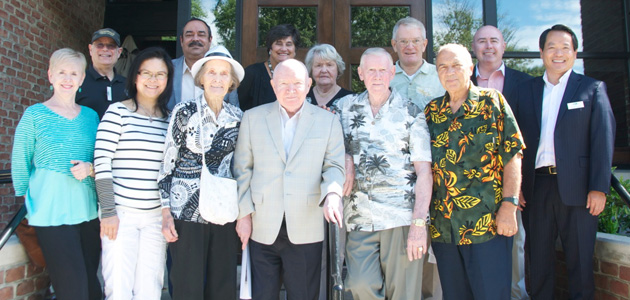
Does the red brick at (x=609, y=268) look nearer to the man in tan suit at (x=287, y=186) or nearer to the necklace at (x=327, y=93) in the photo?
the man in tan suit at (x=287, y=186)

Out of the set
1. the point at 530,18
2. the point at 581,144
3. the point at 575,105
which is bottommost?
the point at 581,144

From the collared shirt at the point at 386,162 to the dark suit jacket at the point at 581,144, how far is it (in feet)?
3.25

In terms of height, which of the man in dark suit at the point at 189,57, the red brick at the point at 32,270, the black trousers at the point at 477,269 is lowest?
the red brick at the point at 32,270

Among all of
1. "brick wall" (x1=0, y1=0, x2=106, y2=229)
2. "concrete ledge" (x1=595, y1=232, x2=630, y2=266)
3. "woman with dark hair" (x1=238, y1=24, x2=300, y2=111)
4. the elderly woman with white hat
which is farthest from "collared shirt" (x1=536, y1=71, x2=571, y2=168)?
"brick wall" (x1=0, y1=0, x2=106, y2=229)

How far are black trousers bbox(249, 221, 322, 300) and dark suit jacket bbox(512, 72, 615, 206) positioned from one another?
66.0 inches

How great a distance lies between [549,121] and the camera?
310 centimetres

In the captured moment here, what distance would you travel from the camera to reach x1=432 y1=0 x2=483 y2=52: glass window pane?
514 cm

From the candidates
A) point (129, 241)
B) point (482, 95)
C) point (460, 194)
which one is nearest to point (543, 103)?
point (482, 95)

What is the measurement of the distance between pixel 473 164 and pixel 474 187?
0.14 meters

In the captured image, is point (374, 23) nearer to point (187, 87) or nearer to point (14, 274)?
point (187, 87)

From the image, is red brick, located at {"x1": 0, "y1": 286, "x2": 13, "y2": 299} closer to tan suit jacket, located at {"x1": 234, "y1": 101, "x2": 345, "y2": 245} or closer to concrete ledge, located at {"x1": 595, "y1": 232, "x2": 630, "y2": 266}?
tan suit jacket, located at {"x1": 234, "y1": 101, "x2": 345, "y2": 245}

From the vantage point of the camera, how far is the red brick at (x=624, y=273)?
297 centimetres

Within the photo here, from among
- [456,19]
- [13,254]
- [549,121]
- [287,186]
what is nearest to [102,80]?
[13,254]

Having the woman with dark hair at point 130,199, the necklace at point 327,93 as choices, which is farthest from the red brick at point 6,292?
the necklace at point 327,93
